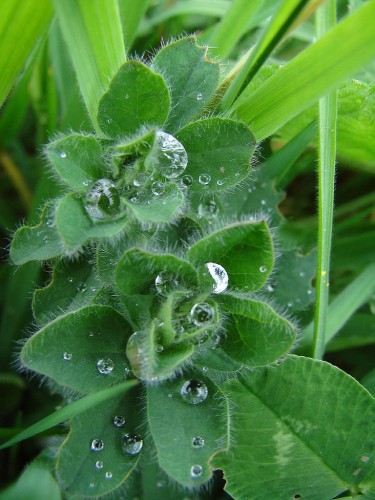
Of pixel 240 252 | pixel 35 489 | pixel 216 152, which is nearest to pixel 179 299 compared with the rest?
pixel 240 252

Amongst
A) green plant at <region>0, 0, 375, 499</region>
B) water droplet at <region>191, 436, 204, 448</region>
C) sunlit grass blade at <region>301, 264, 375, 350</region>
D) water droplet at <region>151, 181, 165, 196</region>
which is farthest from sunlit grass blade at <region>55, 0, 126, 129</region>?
sunlit grass blade at <region>301, 264, 375, 350</region>

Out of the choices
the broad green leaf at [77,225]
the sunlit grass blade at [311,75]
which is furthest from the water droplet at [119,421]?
the sunlit grass blade at [311,75]

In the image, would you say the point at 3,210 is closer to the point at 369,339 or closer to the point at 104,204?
the point at 104,204

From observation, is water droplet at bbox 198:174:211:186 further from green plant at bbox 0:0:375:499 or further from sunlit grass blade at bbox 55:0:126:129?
sunlit grass blade at bbox 55:0:126:129

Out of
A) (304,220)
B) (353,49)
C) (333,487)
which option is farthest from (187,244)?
(304,220)

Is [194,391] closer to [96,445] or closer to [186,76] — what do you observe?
[96,445]

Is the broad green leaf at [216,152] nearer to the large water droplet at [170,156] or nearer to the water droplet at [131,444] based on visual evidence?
the large water droplet at [170,156]

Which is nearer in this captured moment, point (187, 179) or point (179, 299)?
point (179, 299)
